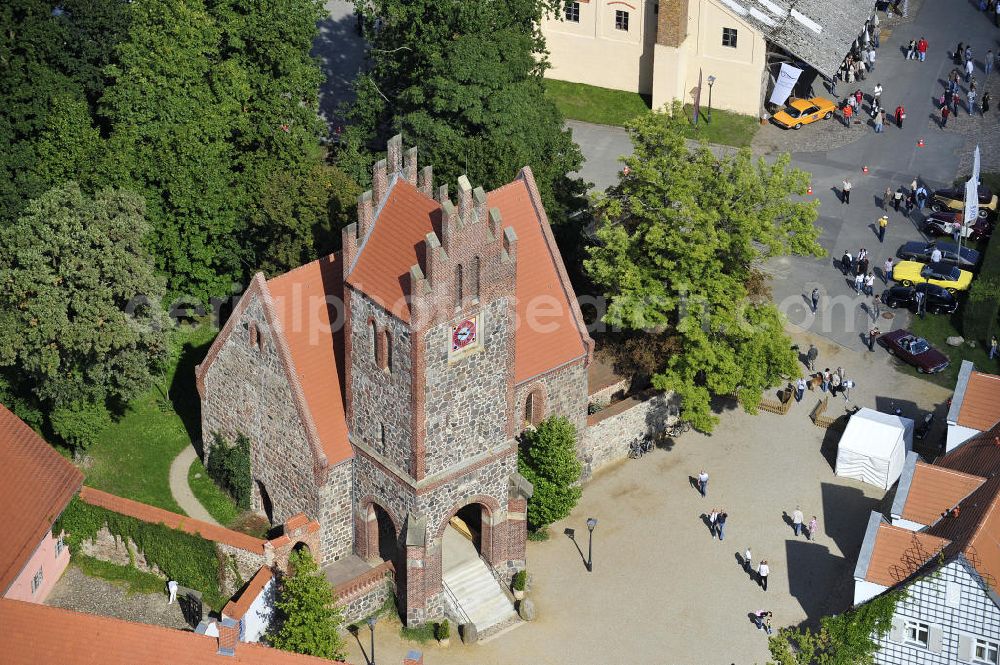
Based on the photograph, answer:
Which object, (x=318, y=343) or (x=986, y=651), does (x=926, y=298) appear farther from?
(x=318, y=343)

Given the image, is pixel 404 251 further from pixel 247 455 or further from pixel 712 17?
pixel 712 17

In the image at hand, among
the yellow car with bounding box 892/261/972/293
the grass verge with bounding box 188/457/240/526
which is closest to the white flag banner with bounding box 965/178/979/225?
the yellow car with bounding box 892/261/972/293

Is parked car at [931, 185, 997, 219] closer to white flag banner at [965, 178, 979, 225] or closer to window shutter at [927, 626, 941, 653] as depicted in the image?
white flag banner at [965, 178, 979, 225]

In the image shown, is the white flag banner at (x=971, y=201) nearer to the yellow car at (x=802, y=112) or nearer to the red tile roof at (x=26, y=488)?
the yellow car at (x=802, y=112)

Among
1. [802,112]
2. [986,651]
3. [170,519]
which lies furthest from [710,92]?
[170,519]

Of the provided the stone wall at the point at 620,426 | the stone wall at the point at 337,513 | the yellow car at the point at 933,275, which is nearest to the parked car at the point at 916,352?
the yellow car at the point at 933,275

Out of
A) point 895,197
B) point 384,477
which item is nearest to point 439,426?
point 384,477

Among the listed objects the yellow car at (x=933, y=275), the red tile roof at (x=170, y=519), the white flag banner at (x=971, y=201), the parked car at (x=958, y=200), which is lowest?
the red tile roof at (x=170, y=519)
